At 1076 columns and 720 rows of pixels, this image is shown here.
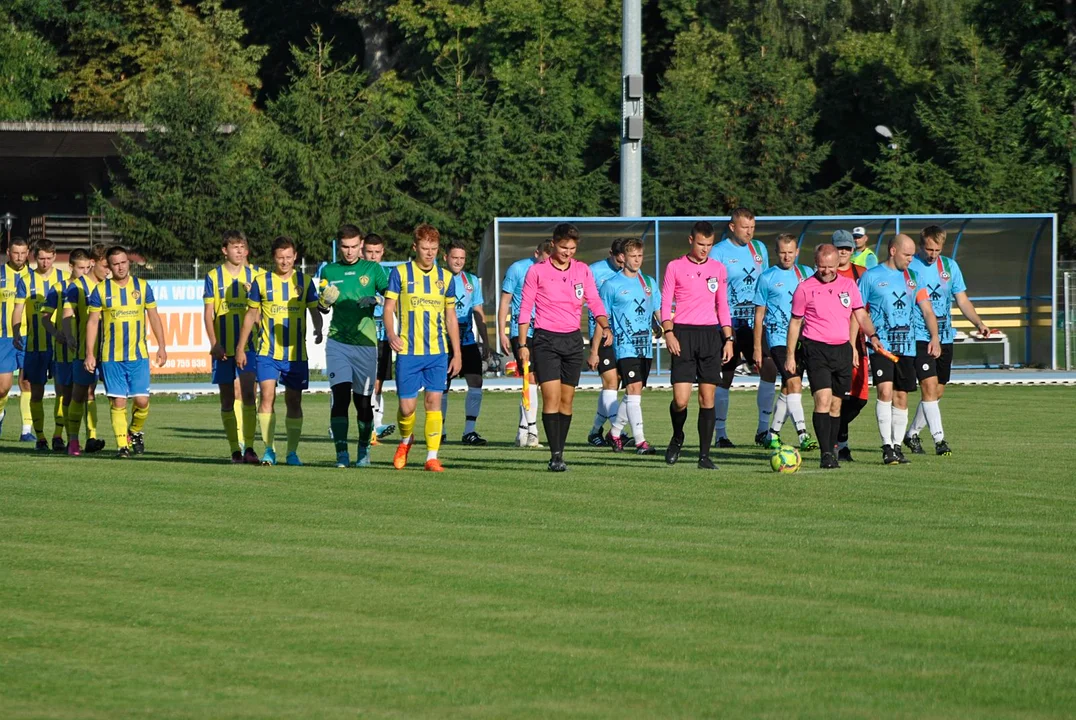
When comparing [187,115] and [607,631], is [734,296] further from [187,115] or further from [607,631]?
[187,115]

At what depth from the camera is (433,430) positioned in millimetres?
14375

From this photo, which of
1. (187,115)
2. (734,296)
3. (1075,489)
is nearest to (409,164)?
(187,115)

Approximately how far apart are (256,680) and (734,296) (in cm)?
1132

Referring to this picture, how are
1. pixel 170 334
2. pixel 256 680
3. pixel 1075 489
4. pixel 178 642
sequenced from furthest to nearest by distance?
pixel 170 334
pixel 1075 489
pixel 178 642
pixel 256 680

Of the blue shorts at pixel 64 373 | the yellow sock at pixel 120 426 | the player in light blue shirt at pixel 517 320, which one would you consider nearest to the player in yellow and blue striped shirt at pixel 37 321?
the blue shorts at pixel 64 373

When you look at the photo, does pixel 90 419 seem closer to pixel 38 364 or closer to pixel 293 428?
pixel 38 364

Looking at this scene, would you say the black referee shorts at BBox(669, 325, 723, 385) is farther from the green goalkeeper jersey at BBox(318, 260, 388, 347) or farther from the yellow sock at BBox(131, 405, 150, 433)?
the yellow sock at BBox(131, 405, 150, 433)

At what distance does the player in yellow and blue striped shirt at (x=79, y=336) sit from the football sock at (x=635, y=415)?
5.21 m

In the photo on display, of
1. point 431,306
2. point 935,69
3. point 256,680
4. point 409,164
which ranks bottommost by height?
point 256,680

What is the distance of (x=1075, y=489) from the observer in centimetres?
1262

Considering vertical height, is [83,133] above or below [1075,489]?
above

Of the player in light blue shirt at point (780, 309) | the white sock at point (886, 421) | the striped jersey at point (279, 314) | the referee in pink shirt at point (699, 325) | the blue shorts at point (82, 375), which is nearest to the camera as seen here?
the referee in pink shirt at point (699, 325)

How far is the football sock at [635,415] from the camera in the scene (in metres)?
16.4

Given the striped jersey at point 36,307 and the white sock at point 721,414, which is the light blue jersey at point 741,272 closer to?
the white sock at point 721,414
